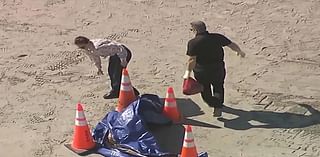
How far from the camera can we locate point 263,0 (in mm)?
13664

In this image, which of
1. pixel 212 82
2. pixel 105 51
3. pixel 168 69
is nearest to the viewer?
pixel 212 82

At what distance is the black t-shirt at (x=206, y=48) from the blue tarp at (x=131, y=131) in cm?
82

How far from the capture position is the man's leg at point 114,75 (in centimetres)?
→ 1025

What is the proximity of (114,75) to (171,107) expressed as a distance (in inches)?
46.4

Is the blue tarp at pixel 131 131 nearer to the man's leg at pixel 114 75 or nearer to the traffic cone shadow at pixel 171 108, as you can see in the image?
the traffic cone shadow at pixel 171 108

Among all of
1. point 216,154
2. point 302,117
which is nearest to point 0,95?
point 216,154

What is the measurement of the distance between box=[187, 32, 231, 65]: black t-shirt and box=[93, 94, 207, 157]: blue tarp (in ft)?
2.70

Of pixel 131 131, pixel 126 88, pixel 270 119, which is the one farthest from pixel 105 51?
pixel 270 119

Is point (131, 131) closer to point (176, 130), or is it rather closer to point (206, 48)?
point (176, 130)

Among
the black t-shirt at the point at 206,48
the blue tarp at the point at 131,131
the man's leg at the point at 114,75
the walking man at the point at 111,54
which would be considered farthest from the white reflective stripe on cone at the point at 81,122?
the black t-shirt at the point at 206,48

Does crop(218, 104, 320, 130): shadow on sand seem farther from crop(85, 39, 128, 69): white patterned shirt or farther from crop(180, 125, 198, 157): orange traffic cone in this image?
crop(85, 39, 128, 69): white patterned shirt

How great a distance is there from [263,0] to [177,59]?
2.92 m

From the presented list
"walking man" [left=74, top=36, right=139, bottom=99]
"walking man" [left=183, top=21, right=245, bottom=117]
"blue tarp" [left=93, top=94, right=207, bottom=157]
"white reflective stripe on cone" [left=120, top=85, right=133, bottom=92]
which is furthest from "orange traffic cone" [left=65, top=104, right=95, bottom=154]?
"walking man" [left=183, top=21, right=245, bottom=117]

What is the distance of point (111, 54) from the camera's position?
10141 mm
